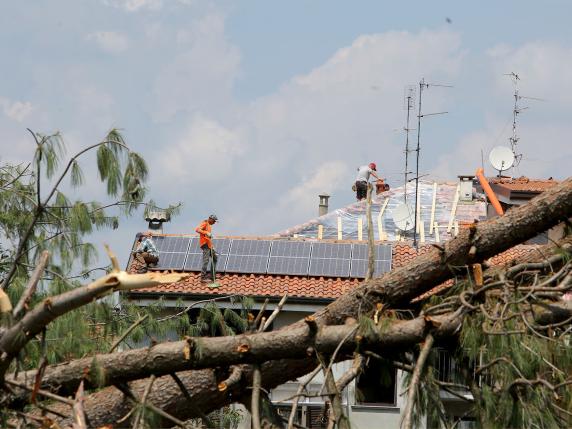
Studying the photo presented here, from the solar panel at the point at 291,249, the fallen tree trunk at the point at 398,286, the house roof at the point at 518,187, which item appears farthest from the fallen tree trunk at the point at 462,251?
the house roof at the point at 518,187

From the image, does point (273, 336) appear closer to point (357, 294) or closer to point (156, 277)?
point (357, 294)

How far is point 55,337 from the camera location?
9.03m

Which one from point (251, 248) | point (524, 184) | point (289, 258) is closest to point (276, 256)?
point (289, 258)

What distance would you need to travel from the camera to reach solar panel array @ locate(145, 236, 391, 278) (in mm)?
24094

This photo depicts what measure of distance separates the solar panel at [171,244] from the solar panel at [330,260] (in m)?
2.58

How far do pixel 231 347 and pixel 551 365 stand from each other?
2.00 m

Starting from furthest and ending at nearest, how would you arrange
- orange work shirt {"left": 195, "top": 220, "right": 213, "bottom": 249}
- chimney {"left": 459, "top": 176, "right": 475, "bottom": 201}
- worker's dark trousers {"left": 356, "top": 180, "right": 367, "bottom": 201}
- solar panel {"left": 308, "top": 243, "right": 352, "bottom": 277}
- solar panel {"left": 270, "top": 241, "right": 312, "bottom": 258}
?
1. worker's dark trousers {"left": 356, "top": 180, "right": 367, "bottom": 201}
2. chimney {"left": 459, "top": 176, "right": 475, "bottom": 201}
3. solar panel {"left": 270, "top": 241, "right": 312, "bottom": 258}
4. solar panel {"left": 308, "top": 243, "right": 352, "bottom": 277}
5. orange work shirt {"left": 195, "top": 220, "right": 213, "bottom": 249}

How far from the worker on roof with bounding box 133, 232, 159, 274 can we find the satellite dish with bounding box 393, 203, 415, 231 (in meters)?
5.83

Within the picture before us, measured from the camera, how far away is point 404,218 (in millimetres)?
27531

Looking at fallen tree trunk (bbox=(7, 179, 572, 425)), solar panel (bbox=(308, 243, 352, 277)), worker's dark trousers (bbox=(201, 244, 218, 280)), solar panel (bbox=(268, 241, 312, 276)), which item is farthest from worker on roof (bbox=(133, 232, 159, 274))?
fallen tree trunk (bbox=(7, 179, 572, 425))

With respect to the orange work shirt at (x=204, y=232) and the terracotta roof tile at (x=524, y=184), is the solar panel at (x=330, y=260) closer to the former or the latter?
the orange work shirt at (x=204, y=232)

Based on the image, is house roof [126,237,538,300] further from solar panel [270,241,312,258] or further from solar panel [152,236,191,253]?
solar panel [152,236,191,253]

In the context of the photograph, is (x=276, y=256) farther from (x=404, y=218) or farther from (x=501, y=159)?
(x=501, y=159)

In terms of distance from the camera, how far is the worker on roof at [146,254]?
2403cm
